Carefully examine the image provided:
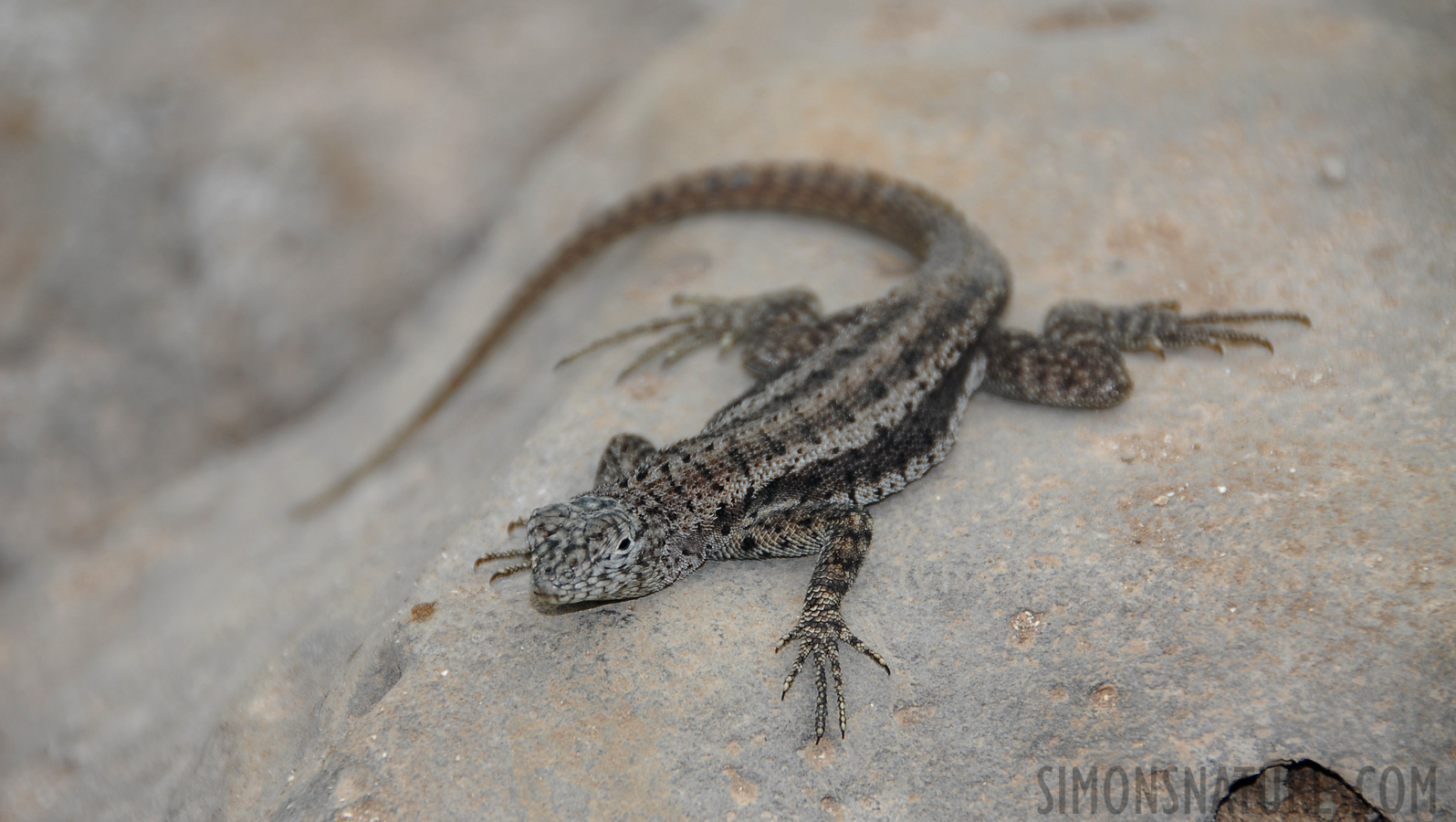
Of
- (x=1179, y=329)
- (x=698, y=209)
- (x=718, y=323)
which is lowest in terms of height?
(x=1179, y=329)

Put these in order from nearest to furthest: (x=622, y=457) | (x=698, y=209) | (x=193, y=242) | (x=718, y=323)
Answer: (x=622, y=457), (x=718, y=323), (x=698, y=209), (x=193, y=242)

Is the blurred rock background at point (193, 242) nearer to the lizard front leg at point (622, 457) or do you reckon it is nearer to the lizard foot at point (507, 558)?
the lizard front leg at point (622, 457)

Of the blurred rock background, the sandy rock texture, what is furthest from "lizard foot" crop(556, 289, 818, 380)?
the blurred rock background

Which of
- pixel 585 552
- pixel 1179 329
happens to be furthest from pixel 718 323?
pixel 1179 329

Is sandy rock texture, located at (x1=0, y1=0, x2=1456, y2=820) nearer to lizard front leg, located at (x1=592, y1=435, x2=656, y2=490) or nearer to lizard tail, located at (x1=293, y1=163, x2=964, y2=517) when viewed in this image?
lizard tail, located at (x1=293, y1=163, x2=964, y2=517)

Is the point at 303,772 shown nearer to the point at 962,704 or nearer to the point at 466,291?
the point at 962,704

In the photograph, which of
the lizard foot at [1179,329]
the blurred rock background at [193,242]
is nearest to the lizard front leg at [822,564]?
the lizard foot at [1179,329]

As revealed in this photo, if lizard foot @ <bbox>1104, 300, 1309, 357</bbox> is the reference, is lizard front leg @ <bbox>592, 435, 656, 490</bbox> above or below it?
above

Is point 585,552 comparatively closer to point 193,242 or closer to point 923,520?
point 923,520
